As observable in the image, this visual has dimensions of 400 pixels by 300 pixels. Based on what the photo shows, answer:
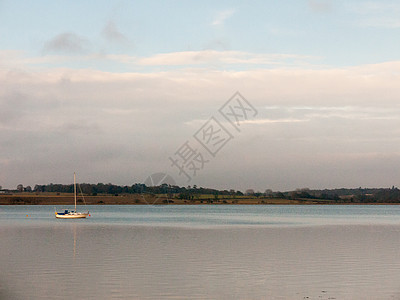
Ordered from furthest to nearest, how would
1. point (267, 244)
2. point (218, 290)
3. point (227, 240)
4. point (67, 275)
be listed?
point (227, 240)
point (267, 244)
point (67, 275)
point (218, 290)

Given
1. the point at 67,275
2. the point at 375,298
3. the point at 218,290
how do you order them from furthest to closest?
1. the point at 67,275
2. the point at 218,290
3. the point at 375,298

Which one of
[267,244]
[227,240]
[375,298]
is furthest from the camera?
[227,240]

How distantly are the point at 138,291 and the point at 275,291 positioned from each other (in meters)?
6.48

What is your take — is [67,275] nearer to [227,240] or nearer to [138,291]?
[138,291]

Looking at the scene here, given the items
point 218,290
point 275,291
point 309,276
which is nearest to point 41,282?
point 218,290

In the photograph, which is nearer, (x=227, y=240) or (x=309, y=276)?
(x=309, y=276)

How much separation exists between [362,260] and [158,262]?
1437cm

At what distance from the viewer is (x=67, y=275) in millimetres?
33344

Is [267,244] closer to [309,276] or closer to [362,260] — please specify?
[362,260]

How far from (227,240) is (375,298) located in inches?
1307

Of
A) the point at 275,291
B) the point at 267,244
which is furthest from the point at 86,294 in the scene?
the point at 267,244

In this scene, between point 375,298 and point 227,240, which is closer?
point 375,298

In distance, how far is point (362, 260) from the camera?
4175 centimetres

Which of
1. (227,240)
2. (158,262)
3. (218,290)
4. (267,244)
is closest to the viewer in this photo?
(218,290)
